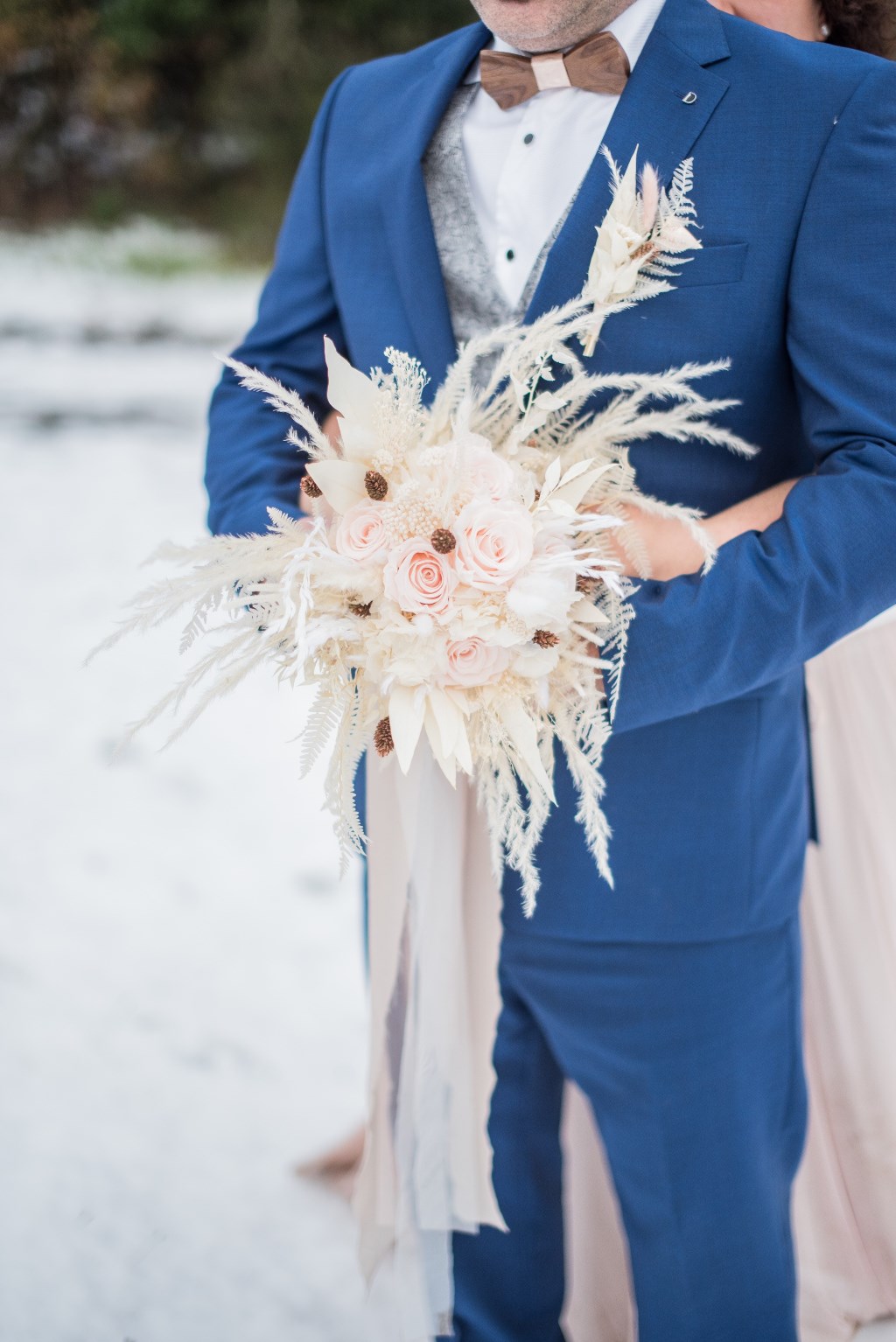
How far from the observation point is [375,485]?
957mm

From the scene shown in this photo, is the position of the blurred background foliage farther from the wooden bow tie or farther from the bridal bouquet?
the bridal bouquet

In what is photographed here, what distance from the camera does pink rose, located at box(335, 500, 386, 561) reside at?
92 cm

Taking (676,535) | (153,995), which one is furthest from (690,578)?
(153,995)

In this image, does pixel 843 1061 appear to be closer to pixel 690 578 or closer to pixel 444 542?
pixel 690 578

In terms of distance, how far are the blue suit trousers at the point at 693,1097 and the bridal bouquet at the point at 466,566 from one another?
256mm

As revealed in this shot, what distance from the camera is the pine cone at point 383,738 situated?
975 mm

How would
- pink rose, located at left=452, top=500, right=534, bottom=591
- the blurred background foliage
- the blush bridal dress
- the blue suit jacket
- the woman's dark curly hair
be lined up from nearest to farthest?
pink rose, located at left=452, top=500, right=534, bottom=591 < the blue suit jacket < the woman's dark curly hair < the blush bridal dress < the blurred background foliage

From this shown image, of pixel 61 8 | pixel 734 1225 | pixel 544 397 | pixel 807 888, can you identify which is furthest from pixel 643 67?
pixel 61 8

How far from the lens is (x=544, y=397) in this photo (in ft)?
3.26

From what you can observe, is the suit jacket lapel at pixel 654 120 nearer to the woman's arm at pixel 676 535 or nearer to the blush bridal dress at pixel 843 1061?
the woman's arm at pixel 676 535

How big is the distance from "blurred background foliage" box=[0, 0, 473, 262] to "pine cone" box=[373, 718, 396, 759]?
3.88 metres

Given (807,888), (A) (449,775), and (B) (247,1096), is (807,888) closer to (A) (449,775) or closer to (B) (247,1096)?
(A) (449,775)

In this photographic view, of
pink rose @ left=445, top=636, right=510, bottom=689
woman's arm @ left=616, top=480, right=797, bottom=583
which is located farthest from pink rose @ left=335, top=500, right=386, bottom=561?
woman's arm @ left=616, top=480, right=797, bottom=583

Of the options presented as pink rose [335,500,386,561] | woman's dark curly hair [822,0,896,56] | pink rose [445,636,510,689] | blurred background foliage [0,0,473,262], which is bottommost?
pink rose [445,636,510,689]
